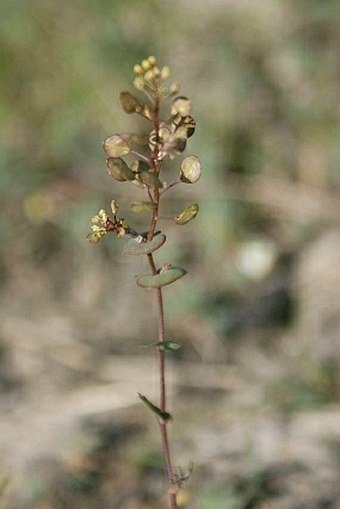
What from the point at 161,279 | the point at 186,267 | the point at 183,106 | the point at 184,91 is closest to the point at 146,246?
the point at 161,279

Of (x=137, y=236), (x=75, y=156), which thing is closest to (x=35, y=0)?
(x=75, y=156)

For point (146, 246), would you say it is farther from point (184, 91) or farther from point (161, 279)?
point (184, 91)

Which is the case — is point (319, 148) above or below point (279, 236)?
above

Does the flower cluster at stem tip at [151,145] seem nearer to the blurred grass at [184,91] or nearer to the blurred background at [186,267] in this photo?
the blurred background at [186,267]

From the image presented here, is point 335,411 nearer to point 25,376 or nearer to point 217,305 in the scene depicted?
point 217,305

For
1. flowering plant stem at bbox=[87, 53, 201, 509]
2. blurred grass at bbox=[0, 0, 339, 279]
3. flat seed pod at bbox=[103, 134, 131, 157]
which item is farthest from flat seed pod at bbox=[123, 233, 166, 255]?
blurred grass at bbox=[0, 0, 339, 279]

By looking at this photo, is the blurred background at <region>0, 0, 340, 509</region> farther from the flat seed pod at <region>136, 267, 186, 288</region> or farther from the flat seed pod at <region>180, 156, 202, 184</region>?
the flat seed pod at <region>180, 156, 202, 184</region>
